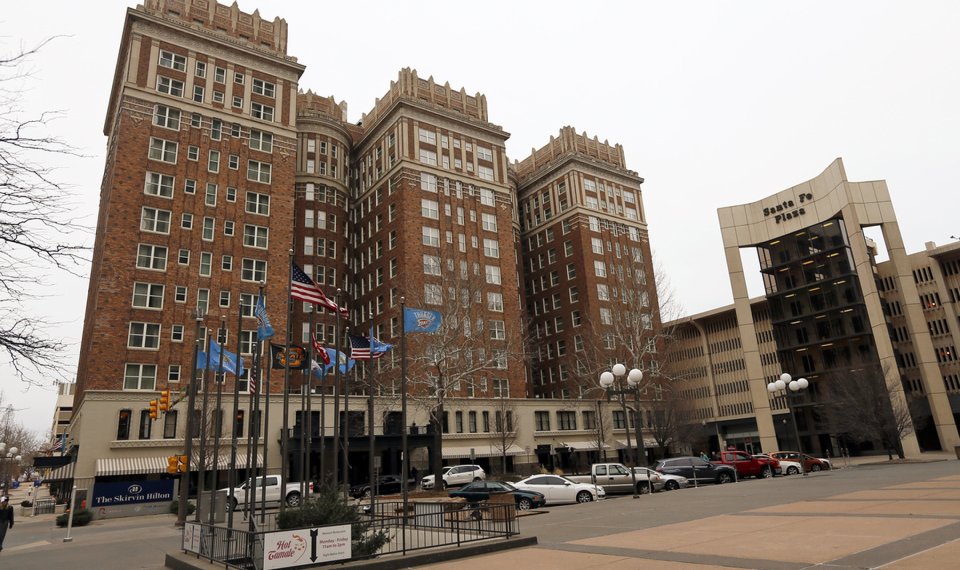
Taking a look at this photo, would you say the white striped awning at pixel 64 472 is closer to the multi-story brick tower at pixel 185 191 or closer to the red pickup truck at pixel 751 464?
the multi-story brick tower at pixel 185 191

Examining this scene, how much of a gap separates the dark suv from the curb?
22.9m

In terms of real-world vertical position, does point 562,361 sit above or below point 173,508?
above

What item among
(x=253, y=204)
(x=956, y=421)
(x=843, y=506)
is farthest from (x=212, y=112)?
(x=956, y=421)

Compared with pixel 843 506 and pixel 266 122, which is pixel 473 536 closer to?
pixel 843 506

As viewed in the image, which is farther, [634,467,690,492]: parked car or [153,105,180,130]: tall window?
[153,105,180,130]: tall window

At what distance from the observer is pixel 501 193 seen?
7456 cm

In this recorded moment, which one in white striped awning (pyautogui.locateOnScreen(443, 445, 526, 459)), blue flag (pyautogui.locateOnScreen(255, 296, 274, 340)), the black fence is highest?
blue flag (pyautogui.locateOnScreen(255, 296, 274, 340))

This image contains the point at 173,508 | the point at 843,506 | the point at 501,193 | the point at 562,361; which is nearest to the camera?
the point at 843,506

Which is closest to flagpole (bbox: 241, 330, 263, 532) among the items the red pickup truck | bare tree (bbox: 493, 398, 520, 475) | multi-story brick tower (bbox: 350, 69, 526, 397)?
the red pickup truck

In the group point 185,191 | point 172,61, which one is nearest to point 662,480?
point 185,191

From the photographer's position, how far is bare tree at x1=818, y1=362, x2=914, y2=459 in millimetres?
52750

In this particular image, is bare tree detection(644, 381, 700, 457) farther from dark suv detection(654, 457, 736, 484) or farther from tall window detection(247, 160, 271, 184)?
tall window detection(247, 160, 271, 184)

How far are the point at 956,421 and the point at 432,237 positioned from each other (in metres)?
60.2

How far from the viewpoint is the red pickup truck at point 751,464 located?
38.2 metres
